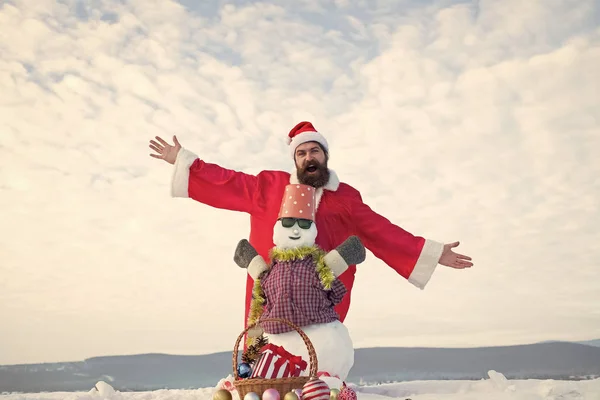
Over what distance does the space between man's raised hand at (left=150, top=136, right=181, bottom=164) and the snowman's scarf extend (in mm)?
1225

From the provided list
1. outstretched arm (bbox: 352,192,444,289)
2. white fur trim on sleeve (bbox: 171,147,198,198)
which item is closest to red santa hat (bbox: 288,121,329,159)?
outstretched arm (bbox: 352,192,444,289)

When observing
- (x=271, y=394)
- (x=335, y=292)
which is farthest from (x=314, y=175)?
(x=271, y=394)

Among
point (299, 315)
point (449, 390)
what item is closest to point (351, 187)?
point (299, 315)

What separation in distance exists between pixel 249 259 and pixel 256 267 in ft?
0.35

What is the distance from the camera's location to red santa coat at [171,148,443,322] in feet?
14.8

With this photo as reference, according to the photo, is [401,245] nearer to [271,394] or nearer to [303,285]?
[303,285]

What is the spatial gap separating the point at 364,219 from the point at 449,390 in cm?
178

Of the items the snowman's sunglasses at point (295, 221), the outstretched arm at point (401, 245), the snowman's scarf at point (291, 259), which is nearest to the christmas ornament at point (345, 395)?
the snowman's scarf at point (291, 259)

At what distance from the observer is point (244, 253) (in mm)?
4242

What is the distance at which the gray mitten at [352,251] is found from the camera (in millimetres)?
4039

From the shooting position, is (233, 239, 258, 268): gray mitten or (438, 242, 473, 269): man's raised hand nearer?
(233, 239, 258, 268): gray mitten

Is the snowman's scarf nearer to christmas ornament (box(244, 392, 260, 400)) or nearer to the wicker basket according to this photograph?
the wicker basket

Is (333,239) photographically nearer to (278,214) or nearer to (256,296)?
(278,214)

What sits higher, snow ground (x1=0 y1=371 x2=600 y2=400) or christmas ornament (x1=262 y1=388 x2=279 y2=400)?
snow ground (x1=0 y1=371 x2=600 y2=400)
